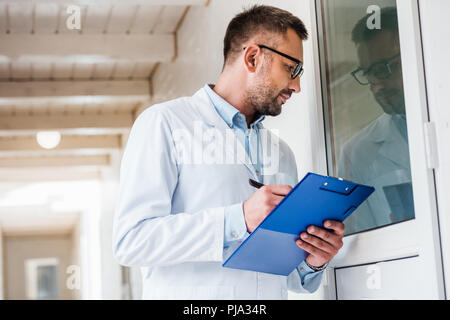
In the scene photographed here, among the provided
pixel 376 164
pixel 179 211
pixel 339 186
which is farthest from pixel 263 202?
pixel 376 164

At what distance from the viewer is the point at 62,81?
4.74 metres

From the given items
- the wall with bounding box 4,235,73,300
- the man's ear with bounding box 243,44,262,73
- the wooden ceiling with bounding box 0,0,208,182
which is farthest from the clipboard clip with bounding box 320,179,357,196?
the wall with bounding box 4,235,73,300

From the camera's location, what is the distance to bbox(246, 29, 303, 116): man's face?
146cm

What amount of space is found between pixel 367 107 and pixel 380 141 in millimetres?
105

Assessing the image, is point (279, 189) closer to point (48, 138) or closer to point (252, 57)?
point (252, 57)

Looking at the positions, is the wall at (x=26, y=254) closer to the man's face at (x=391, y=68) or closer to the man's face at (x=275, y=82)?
the man's face at (x=275, y=82)

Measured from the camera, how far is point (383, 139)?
1.36m

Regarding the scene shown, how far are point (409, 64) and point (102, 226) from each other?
5.69 metres

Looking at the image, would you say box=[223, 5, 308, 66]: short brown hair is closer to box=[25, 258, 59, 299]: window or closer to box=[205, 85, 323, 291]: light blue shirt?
box=[205, 85, 323, 291]: light blue shirt

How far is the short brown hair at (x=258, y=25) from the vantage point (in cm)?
150

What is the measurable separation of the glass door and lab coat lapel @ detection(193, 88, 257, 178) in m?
0.29

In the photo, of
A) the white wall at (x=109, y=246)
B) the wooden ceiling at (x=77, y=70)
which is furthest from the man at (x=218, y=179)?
the white wall at (x=109, y=246)
